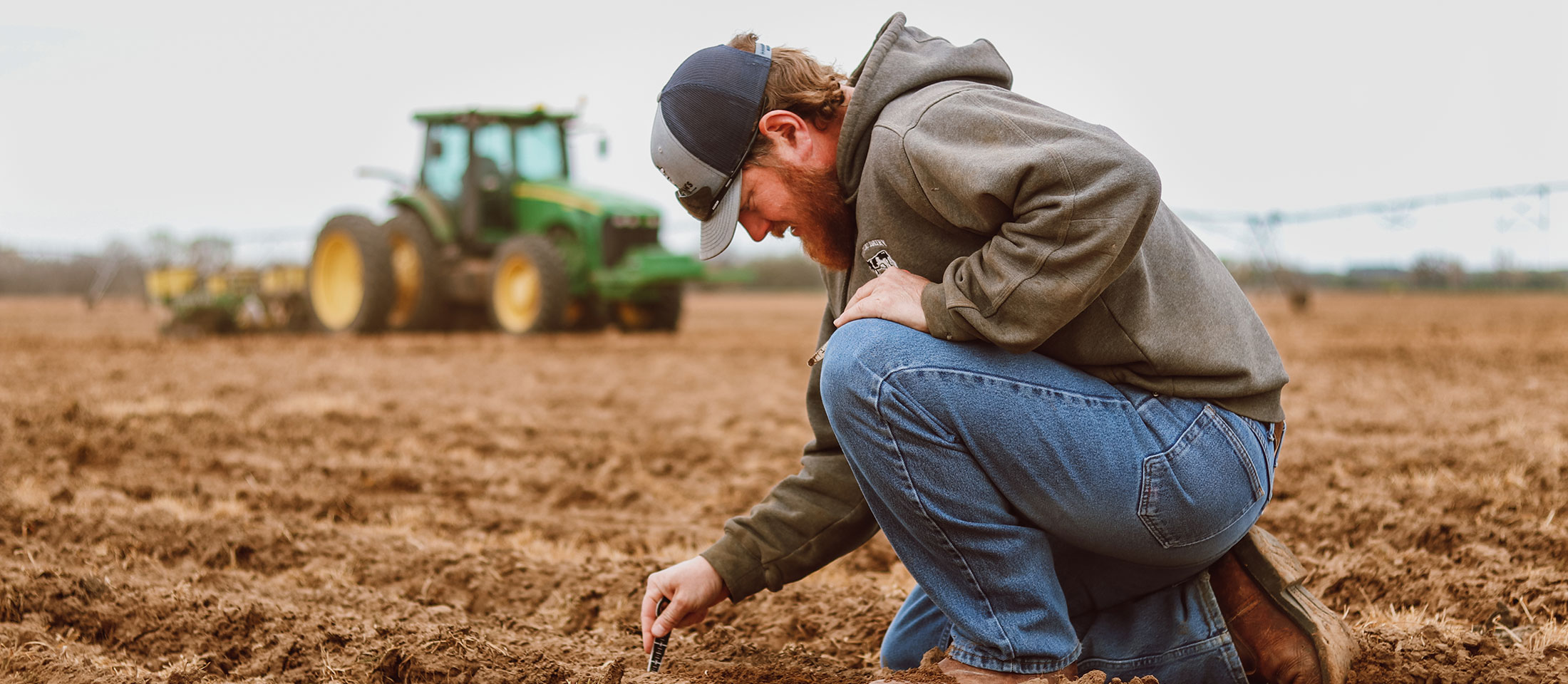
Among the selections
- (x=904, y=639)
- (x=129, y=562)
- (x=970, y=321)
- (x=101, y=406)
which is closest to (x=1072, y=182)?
(x=970, y=321)

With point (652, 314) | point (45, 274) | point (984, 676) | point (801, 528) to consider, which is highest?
point (801, 528)

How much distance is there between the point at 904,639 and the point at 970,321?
2.39 ft

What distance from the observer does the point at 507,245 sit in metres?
11.0

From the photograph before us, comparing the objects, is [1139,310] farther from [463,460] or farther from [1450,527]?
[463,460]

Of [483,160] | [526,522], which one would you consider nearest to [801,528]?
[526,522]

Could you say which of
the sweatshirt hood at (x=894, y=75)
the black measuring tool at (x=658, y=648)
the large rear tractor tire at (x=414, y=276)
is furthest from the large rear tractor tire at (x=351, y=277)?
the sweatshirt hood at (x=894, y=75)

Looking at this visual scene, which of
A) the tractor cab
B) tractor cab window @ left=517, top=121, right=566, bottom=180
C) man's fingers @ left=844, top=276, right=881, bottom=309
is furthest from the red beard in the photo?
tractor cab window @ left=517, top=121, right=566, bottom=180

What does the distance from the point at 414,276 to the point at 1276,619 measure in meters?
10.8

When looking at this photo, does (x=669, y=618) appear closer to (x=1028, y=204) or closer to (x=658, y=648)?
(x=658, y=648)

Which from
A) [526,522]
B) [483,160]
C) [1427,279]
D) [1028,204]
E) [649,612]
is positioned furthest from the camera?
[1427,279]

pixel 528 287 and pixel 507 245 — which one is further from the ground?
pixel 507 245

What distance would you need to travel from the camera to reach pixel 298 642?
2.17m

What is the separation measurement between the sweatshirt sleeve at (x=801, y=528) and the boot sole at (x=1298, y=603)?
2.13 feet

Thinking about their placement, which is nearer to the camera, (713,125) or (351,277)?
(713,125)
